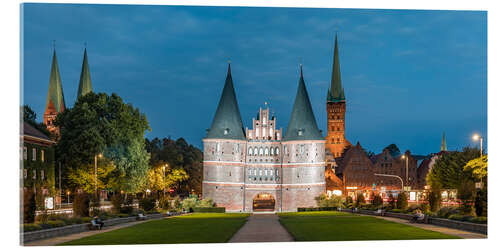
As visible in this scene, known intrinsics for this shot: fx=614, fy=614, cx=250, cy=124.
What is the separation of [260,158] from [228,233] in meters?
72.1

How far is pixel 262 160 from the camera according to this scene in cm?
10775

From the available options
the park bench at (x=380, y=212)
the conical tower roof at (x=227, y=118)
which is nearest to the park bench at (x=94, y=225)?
the park bench at (x=380, y=212)

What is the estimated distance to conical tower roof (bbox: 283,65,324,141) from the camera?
345 ft

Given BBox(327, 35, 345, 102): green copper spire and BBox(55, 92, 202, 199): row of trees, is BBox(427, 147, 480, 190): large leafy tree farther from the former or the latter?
BBox(327, 35, 345, 102): green copper spire

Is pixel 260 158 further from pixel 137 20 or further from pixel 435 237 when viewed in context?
pixel 435 237

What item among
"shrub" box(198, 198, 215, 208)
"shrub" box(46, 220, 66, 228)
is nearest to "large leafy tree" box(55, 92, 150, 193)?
"shrub" box(198, 198, 215, 208)

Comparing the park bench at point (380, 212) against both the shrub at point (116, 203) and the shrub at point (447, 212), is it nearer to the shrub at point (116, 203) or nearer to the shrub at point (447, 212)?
the shrub at point (447, 212)

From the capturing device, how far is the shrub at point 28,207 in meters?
30.6

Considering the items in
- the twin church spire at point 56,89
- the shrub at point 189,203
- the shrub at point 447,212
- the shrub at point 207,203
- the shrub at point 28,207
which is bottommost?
the shrub at point 207,203

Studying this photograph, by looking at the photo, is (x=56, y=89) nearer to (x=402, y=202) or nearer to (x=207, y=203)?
(x=207, y=203)

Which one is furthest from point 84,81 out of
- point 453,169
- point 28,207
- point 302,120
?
point 28,207

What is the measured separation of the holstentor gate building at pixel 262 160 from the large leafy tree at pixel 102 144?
32.0 metres
